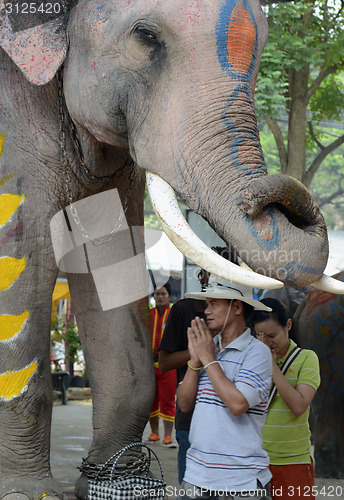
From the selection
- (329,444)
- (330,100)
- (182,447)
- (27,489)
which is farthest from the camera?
(330,100)

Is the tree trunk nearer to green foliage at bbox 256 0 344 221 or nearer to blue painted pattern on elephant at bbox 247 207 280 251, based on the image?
green foliage at bbox 256 0 344 221

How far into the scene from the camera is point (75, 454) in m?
6.23

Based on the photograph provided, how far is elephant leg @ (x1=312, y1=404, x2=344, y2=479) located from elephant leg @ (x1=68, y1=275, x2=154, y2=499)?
1699 millimetres

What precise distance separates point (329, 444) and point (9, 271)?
2.82 meters

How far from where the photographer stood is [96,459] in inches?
173

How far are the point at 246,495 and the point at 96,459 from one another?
1530mm

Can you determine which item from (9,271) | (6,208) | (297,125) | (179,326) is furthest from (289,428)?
(297,125)

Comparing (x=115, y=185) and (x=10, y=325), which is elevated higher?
(x=115, y=185)

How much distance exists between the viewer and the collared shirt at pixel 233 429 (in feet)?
10.1

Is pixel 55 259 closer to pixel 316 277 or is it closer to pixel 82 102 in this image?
pixel 82 102

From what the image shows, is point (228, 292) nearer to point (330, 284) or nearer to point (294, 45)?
point (330, 284)

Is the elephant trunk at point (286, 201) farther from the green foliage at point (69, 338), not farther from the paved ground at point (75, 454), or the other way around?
the green foliage at point (69, 338)

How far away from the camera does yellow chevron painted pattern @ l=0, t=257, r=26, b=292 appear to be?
154 inches

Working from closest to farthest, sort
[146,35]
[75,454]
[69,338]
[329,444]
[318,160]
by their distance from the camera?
[146,35]
[329,444]
[75,454]
[318,160]
[69,338]
